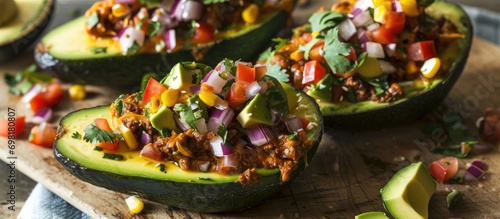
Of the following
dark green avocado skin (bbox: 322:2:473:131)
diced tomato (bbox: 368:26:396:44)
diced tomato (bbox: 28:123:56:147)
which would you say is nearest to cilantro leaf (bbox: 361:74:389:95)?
dark green avocado skin (bbox: 322:2:473:131)

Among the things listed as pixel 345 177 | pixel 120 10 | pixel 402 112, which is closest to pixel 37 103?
pixel 120 10

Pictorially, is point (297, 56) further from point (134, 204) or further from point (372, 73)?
point (134, 204)

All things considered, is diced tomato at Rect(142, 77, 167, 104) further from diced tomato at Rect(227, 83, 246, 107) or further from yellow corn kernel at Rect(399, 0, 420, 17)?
yellow corn kernel at Rect(399, 0, 420, 17)

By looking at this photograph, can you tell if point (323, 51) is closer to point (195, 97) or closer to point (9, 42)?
point (195, 97)

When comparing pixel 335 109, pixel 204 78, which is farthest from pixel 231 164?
pixel 335 109

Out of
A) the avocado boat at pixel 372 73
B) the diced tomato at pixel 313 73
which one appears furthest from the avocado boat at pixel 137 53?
the diced tomato at pixel 313 73

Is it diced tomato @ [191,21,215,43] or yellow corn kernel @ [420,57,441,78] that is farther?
diced tomato @ [191,21,215,43]

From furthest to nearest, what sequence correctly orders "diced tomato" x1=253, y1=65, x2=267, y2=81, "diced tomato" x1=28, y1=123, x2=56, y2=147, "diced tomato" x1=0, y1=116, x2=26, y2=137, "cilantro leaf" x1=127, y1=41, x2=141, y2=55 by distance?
1. "cilantro leaf" x1=127, y1=41, x2=141, y2=55
2. "diced tomato" x1=0, y1=116, x2=26, y2=137
3. "diced tomato" x1=28, y1=123, x2=56, y2=147
4. "diced tomato" x1=253, y1=65, x2=267, y2=81
